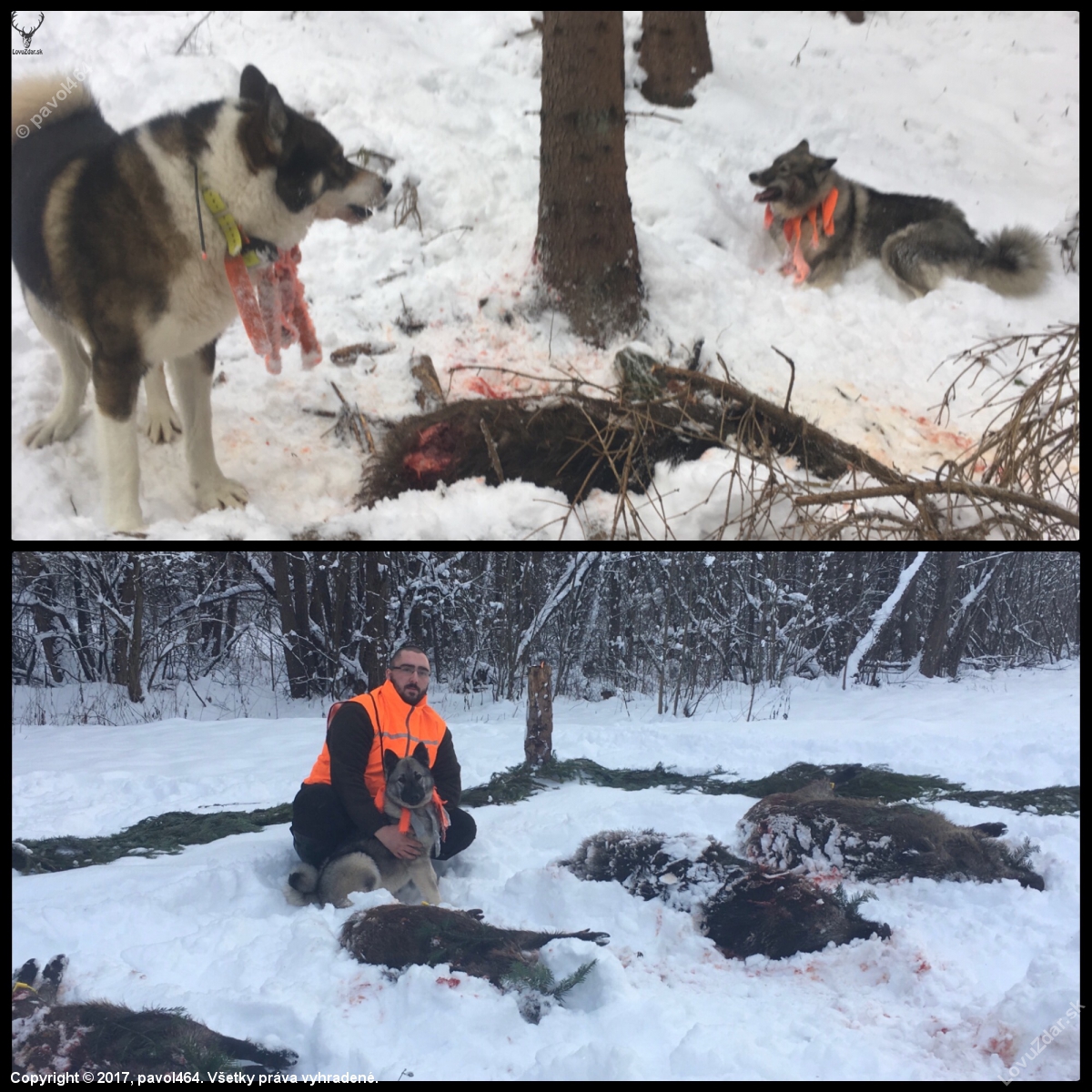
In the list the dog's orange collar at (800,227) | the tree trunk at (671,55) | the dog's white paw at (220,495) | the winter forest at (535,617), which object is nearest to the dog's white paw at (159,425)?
the dog's white paw at (220,495)

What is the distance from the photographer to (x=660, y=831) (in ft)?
8.64

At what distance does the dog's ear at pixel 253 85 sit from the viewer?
2.58 m

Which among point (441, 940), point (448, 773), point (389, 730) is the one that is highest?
point (389, 730)

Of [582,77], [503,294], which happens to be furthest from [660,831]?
[582,77]

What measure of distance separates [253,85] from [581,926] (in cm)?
290

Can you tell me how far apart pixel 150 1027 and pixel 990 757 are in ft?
9.29

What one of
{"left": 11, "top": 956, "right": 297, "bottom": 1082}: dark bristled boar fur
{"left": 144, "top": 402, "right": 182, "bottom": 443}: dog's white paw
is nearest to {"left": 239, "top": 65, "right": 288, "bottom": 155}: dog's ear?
{"left": 144, "top": 402, "right": 182, "bottom": 443}: dog's white paw

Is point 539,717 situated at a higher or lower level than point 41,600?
lower

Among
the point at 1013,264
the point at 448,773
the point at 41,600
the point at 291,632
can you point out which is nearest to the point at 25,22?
the point at 41,600

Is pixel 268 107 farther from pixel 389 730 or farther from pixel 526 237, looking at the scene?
pixel 389 730

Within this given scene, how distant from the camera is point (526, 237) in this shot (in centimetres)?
428

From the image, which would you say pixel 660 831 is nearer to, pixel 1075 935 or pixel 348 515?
pixel 1075 935

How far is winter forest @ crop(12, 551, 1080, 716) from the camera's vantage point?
261 centimetres

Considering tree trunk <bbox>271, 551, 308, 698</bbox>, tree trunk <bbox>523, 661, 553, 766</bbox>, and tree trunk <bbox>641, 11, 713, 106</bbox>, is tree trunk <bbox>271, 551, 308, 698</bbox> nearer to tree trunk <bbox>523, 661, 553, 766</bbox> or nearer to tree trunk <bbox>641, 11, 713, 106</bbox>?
tree trunk <bbox>523, 661, 553, 766</bbox>
